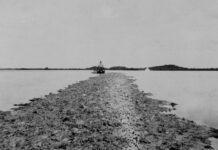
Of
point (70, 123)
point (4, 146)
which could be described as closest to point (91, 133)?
point (70, 123)

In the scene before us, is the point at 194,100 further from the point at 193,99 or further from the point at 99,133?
the point at 99,133

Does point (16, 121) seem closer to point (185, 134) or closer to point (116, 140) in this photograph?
point (116, 140)

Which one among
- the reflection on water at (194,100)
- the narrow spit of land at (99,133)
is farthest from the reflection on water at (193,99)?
the narrow spit of land at (99,133)

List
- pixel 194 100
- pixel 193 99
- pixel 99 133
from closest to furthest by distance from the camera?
pixel 99 133 < pixel 194 100 < pixel 193 99

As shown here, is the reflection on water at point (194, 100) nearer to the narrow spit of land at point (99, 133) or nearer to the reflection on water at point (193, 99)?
the reflection on water at point (193, 99)

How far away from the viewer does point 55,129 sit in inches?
663

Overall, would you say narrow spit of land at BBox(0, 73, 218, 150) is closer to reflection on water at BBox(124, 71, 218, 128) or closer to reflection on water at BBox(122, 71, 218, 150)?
reflection on water at BBox(122, 71, 218, 150)

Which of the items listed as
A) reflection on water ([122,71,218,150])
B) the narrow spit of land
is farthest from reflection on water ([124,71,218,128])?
the narrow spit of land

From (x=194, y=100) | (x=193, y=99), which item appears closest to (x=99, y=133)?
(x=194, y=100)

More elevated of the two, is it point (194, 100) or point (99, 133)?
point (99, 133)

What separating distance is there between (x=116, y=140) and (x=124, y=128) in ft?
8.72

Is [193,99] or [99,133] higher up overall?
[99,133]

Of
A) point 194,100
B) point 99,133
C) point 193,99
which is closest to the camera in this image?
point 99,133

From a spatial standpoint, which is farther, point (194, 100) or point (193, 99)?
point (193, 99)
